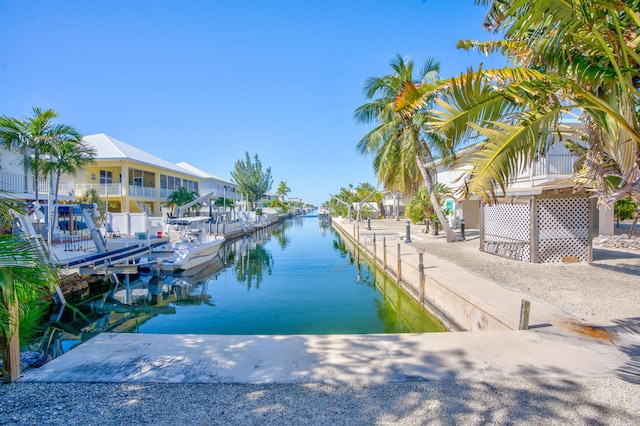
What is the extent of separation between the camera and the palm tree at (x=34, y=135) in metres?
14.2

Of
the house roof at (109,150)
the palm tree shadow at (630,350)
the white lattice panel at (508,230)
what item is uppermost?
the house roof at (109,150)

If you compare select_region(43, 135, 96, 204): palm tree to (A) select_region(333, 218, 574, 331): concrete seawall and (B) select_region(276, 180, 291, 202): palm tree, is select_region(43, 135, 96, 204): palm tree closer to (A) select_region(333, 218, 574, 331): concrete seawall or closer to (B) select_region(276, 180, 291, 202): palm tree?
(A) select_region(333, 218, 574, 331): concrete seawall

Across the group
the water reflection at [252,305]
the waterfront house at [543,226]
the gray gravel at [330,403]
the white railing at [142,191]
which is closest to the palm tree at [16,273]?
the gray gravel at [330,403]

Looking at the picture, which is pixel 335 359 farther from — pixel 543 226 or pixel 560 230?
pixel 560 230

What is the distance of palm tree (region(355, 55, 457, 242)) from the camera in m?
17.9

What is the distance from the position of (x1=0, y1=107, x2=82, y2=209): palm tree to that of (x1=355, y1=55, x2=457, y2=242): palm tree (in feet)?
50.1

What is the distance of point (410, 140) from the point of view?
1775 centimetres

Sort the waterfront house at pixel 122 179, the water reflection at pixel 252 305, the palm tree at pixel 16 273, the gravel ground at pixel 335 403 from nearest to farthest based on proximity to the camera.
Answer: the palm tree at pixel 16 273, the gravel ground at pixel 335 403, the water reflection at pixel 252 305, the waterfront house at pixel 122 179

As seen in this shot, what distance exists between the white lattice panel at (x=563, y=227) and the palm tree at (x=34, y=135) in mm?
19007

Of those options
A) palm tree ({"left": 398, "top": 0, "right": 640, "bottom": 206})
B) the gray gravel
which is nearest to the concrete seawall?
the gray gravel

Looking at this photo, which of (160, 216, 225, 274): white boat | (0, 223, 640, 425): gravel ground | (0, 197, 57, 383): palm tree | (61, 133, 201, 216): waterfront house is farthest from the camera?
(61, 133, 201, 216): waterfront house

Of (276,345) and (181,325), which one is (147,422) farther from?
(181,325)

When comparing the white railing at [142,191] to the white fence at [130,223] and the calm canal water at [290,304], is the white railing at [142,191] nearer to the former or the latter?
the white fence at [130,223]

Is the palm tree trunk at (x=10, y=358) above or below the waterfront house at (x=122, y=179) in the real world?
below
